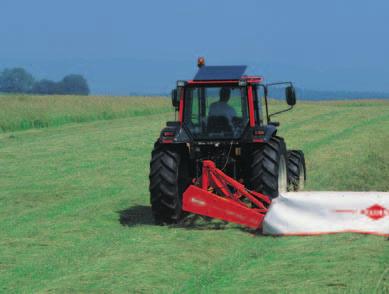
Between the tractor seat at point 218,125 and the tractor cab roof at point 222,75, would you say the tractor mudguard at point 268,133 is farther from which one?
the tractor cab roof at point 222,75

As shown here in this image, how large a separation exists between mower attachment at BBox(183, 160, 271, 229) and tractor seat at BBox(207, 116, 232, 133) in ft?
2.62

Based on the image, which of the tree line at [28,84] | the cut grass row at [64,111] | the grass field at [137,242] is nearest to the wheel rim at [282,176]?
the grass field at [137,242]

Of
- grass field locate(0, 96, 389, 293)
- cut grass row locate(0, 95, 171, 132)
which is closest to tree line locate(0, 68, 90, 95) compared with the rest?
cut grass row locate(0, 95, 171, 132)

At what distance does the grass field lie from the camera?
684cm

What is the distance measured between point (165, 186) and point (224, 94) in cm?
154

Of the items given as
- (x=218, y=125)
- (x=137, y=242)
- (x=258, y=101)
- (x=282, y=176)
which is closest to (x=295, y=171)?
(x=282, y=176)

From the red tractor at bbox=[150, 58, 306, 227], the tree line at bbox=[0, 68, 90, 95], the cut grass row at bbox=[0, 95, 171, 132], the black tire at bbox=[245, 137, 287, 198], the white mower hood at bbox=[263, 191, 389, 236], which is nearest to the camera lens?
the white mower hood at bbox=[263, 191, 389, 236]

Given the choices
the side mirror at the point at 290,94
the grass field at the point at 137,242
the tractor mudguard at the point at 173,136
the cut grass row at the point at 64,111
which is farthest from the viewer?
the cut grass row at the point at 64,111

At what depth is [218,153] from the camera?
10.2 m

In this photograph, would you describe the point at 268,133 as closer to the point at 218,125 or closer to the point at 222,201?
the point at 218,125

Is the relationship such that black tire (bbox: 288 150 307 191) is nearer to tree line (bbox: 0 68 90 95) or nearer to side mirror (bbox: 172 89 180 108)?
side mirror (bbox: 172 89 180 108)

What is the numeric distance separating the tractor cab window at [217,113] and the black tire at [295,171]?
1656 mm

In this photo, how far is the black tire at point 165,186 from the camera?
378 inches

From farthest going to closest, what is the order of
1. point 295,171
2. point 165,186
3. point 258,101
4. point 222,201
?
point 295,171 < point 258,101 < point 165,186 < point 222,201
